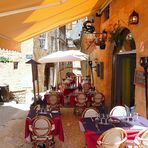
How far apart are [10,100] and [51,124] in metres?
12.3

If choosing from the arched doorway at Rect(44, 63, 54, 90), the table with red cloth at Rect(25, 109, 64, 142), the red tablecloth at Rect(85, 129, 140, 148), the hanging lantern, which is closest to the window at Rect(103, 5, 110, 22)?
the hanging lantern

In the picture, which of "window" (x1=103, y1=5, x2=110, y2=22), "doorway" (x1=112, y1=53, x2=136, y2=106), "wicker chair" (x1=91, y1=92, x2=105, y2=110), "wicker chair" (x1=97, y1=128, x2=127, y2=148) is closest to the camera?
"wicker chair" (x1=97, y1=128, x2=127, y2=148)

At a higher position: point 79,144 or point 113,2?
point 113,2

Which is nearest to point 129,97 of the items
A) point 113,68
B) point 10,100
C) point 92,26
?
point 113,68

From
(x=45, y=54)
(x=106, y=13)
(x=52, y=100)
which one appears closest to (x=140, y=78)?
(x=52, y=100)

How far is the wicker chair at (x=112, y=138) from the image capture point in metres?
6.37

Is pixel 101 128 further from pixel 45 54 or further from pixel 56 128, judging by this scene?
pixel 45 54

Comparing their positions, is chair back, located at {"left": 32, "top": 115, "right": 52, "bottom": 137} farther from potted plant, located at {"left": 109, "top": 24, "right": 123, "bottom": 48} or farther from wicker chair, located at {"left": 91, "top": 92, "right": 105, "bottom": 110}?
wicker chair, located at {"left": 91, "top": 92, "right": 105, "bottom": 110}

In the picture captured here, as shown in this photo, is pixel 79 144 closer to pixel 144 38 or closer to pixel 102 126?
pixel 102 126

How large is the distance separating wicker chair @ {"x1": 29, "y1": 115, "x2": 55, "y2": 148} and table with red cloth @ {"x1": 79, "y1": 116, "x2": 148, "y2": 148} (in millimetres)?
1094

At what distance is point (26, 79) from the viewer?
23.5 metres

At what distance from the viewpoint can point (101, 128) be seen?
7.37 meters

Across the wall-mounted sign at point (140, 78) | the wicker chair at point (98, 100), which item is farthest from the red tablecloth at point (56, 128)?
the wicker chair at point (98, 100)

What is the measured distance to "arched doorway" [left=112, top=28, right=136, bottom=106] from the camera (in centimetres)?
1248
